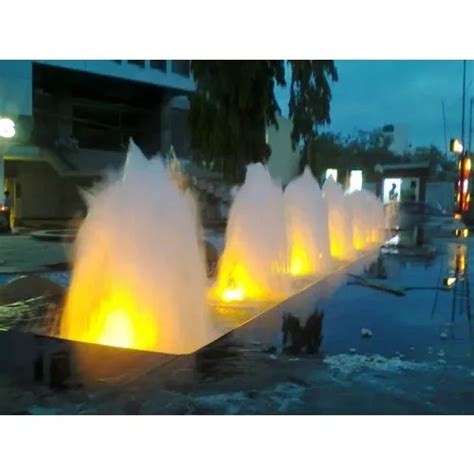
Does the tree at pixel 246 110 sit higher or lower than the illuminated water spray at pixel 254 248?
higher

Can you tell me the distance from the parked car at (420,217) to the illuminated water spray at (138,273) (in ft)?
34.5

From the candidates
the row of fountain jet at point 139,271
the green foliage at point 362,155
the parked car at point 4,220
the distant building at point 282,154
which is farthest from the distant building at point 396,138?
the parked car at point 4,220

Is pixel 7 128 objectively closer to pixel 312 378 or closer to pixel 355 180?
pixel 312 378

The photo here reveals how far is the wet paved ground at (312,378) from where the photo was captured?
3049 mm

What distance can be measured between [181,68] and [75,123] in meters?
3.42

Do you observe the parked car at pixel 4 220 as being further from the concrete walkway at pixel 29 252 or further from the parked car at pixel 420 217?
the parked car at pixel 420 217

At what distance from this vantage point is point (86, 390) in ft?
10.4

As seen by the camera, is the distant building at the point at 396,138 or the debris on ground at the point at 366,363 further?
the distant building at the point at 396,138

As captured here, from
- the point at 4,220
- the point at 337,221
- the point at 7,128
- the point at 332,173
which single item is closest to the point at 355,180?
the point at 332,173

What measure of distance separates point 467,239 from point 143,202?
→ 11.4 metres

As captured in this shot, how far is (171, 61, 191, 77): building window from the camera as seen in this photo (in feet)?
18.0

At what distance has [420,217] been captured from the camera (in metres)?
15.8

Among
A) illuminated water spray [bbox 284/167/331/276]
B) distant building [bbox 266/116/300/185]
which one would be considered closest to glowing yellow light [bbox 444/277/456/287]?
illuminated water spray [bbox 284/167/331/276]
